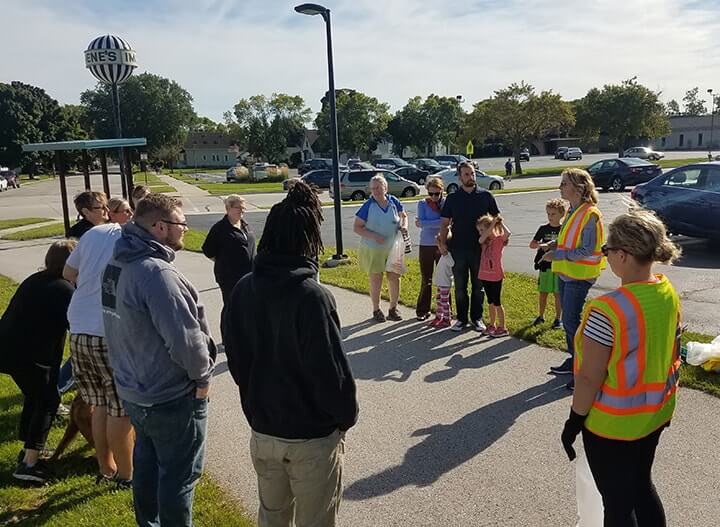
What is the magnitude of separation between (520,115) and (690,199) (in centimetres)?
3143

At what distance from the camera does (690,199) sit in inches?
471

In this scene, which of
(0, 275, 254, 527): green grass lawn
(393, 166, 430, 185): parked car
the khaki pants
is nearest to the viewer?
the khaki pants

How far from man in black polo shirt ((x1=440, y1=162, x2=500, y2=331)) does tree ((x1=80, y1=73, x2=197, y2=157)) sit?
298ft

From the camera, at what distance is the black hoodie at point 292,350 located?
7.36ft

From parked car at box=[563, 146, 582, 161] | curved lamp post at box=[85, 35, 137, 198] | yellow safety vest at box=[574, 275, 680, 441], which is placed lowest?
yellow safety vest at box=[574, 275, 680, 441]

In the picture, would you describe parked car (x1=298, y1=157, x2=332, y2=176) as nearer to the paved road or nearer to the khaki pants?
the paved road

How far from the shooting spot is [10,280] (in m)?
10.6

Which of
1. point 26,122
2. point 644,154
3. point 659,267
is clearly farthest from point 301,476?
point 26,122

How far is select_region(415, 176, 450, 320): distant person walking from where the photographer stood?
7090 mm

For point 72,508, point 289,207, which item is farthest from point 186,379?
point 72,508

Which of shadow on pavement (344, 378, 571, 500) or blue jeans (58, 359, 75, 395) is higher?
blue jeans (58, 359, 75, 395)

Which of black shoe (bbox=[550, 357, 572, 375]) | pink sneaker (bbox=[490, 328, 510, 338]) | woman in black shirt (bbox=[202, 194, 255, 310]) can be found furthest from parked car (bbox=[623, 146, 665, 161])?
woman in black shirt (bbox=[202, 194, 255, 310])

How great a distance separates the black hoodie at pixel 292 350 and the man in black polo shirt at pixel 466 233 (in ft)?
14.2

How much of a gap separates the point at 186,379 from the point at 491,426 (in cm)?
252
